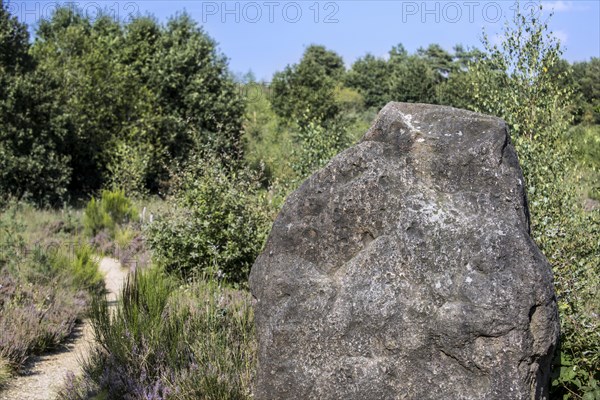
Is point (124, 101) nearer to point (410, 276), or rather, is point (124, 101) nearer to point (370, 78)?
point (410, 276)

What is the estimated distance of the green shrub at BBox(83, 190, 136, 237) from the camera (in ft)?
42.9

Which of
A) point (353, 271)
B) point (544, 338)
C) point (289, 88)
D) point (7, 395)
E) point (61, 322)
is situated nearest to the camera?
point (544, 338)

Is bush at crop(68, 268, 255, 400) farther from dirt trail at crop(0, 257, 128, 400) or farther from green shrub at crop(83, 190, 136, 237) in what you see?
green shrub at crop(83, 190, 136, 237)

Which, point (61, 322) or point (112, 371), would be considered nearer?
point (112, 371)

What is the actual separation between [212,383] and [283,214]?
1317 mm

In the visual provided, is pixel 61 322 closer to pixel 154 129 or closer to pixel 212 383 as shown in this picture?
pixel 212 383

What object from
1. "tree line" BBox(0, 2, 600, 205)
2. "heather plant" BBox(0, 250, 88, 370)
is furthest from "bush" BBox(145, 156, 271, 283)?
"tree line" BBox(0, 2, 600, 205)

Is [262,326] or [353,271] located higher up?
[353,271]

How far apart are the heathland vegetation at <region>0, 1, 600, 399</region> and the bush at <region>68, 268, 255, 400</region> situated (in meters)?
0.02

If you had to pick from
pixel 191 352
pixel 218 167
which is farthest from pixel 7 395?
pixel 218 167

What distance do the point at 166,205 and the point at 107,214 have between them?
2006 mm

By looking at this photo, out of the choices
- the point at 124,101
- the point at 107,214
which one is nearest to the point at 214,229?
the point at 107,214

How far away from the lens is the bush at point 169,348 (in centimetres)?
493

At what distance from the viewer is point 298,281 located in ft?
14.0
